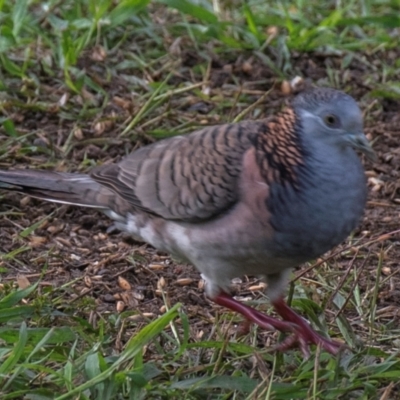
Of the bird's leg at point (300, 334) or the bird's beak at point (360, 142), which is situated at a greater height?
the bird's beak at point (360, 142)

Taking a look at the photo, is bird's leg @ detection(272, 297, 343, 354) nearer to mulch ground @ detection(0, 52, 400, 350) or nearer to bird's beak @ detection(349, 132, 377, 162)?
mulch ground @ detection(0, 52, 400, 350)

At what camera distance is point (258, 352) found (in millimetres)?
3742

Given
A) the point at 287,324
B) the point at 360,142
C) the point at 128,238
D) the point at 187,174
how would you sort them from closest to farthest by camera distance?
the point at 360,142 → the point at 287,324 → the point at 187,174 → the point at 128,238

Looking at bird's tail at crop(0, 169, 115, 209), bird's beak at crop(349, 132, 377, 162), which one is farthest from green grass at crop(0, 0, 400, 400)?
bird's beak at crop(349, 132, 377, 162)

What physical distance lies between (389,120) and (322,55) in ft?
2.57

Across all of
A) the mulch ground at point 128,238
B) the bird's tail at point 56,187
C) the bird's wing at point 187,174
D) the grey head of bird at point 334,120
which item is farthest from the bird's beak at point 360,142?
the bird's tail at point 56,187

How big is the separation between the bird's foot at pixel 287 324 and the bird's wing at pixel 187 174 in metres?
0.37

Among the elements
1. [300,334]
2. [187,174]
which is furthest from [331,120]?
[300,334]

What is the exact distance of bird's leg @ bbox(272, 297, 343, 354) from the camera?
3.89m

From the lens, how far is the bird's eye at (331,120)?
3.75 metres

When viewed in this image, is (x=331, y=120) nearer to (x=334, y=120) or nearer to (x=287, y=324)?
(x=334, y=120)

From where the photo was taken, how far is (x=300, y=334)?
394 centimetres

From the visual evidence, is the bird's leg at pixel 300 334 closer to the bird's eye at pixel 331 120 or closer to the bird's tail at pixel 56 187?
the bird's eye at pixel 331 120

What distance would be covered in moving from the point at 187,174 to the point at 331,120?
702mm
